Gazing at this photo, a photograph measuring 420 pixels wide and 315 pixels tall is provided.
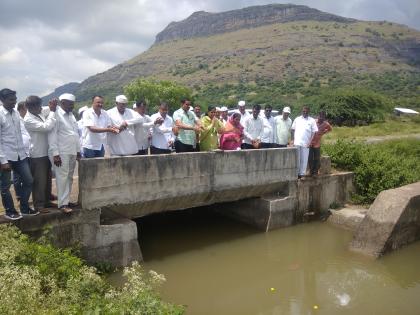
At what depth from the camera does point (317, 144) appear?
9.55 metres

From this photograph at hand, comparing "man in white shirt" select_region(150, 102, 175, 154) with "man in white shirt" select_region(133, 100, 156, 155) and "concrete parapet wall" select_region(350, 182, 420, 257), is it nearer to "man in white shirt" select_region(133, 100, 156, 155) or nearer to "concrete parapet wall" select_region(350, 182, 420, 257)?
"man in white shirt" select_region(133, 100, 156, 155)

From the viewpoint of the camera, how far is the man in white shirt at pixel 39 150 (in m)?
5.73

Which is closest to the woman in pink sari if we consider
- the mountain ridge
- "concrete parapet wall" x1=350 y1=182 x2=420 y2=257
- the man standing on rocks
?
the man standing on rocks

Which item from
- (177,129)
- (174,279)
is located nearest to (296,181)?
(177,129)

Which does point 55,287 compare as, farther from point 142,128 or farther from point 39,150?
point 142,128

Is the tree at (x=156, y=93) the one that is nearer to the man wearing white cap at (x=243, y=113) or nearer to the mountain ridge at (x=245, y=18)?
the man wearing white cap at (x=243, y=113)

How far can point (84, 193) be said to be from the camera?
641cm

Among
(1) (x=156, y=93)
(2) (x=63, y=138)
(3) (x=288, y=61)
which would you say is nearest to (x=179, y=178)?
(2) (x=63, y=138)

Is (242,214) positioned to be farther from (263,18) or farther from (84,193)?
(263,18)

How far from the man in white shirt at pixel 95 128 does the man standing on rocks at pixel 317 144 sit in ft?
15.9

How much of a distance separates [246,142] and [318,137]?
5.55ft

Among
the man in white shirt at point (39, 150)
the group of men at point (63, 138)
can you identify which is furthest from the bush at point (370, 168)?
the man in white shirt at point (39, 150)

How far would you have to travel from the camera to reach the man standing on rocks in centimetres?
943

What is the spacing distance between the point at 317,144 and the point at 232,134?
7.70 feet
